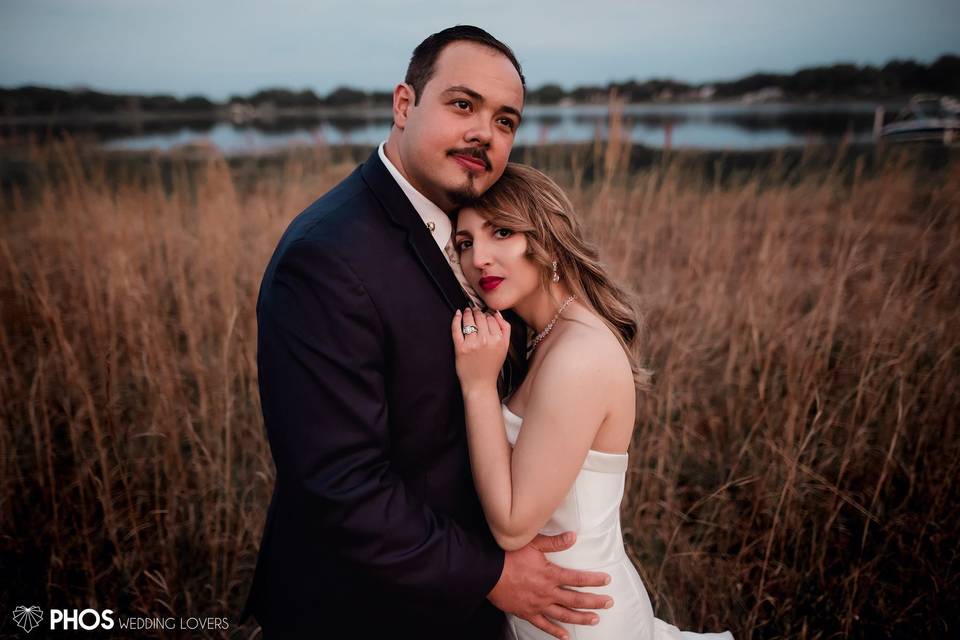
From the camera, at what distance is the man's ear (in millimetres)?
1590

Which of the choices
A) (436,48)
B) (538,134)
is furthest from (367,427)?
(538,134)

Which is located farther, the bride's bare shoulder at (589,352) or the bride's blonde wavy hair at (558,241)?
the bride's blonde wavy hair at (558,241)

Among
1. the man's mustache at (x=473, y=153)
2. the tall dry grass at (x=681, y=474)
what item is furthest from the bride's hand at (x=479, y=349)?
the tall dry grass at (x=681, y=474)

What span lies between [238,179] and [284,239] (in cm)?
1282

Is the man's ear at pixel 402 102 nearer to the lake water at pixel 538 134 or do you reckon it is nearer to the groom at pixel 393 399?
the groom at pixel 393 399

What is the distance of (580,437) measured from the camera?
1.45 m

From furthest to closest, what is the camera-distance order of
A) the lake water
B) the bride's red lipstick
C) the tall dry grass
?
the lake water → the tall dry grass → the bride's red lipstick

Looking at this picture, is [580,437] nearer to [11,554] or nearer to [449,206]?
[449,206]

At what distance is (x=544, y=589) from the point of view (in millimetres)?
1500

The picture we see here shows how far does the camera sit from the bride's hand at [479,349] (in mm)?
1413

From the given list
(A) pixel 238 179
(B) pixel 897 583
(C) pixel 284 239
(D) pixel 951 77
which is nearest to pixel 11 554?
(C) pixel 284 239

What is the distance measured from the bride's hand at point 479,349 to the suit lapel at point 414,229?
0.26 ft

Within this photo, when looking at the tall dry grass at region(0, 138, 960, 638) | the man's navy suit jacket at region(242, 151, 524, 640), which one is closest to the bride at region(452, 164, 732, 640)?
the man's navy suit jacket at region(242, 151, 524, 640)

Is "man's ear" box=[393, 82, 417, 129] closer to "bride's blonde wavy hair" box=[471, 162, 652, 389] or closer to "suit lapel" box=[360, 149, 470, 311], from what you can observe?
"suit lapel" box=[360, 149, 470, 311]
